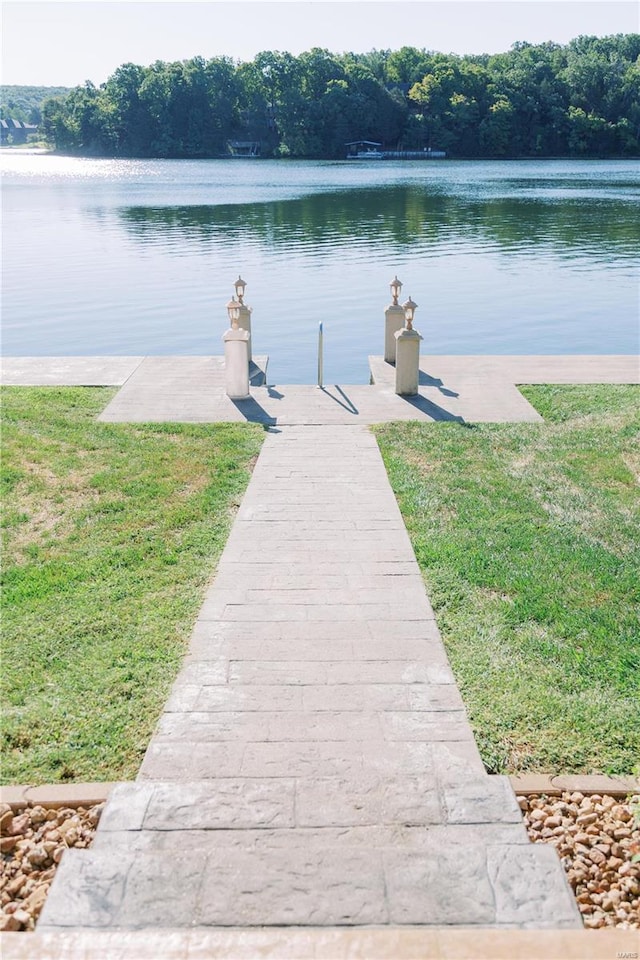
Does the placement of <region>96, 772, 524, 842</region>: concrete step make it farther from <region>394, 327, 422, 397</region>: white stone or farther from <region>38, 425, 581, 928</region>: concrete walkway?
<region>394, 327, 422, 397</region>: white stone

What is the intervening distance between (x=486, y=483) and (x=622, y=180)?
2527 inches

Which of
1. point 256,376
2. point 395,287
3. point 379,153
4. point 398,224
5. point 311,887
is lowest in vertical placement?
point 256,376

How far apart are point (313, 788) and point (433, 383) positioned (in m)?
9.73

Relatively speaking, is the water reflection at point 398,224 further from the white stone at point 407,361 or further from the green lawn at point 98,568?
the green lawn at point 98,568

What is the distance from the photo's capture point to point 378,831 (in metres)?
3.82

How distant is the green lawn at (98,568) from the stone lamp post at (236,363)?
1.49 meters

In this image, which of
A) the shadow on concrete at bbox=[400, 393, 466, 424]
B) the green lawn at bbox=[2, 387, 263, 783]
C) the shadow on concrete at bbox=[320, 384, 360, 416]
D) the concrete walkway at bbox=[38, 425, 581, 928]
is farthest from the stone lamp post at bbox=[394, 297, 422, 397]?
the concrete walkway at bbox=[38, 425, 581, 928]

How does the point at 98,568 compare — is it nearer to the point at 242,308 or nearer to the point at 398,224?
the point at 242,308

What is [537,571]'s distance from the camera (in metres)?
6.84

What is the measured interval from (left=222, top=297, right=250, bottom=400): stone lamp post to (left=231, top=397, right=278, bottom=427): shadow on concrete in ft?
0.50

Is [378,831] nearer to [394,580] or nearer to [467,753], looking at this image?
[467,753]

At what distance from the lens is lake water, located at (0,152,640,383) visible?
66.8 ft

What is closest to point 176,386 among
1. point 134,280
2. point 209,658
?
point 209,658

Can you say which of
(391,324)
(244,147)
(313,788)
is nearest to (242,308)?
(391,324)
